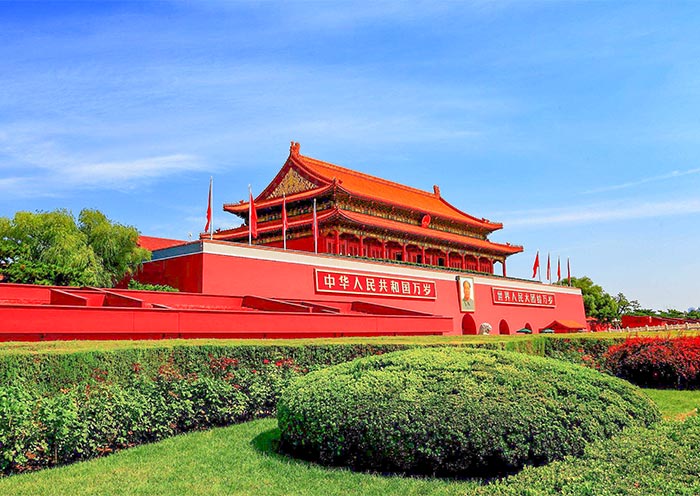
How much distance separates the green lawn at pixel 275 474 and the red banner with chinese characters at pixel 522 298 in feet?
86.9

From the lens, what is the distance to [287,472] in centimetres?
547

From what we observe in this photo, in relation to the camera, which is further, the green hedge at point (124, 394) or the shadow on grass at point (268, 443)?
the shadow on grass at point (268, 443)

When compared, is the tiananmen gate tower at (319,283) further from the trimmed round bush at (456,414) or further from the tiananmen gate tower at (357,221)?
the trimmed round bush at (456,414)

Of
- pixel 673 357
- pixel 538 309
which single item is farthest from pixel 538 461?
pixel 538 309

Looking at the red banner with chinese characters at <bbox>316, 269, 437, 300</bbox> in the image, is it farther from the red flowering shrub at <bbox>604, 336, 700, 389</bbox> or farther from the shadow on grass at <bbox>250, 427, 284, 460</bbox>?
the shadow on grass at <bbox>250, 427, 284, 460</bbox>

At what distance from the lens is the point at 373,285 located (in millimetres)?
23984

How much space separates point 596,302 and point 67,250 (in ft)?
151

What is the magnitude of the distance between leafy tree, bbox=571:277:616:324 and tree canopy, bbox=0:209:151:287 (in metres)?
41.7

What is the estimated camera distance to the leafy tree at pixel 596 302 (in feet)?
172

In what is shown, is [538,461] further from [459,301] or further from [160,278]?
[459,301]

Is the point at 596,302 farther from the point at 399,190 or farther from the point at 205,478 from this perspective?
the point at 205,478

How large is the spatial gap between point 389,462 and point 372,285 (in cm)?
1845

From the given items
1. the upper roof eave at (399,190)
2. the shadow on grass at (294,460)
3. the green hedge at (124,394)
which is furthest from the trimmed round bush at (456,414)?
the upper roof eave at (399,190)

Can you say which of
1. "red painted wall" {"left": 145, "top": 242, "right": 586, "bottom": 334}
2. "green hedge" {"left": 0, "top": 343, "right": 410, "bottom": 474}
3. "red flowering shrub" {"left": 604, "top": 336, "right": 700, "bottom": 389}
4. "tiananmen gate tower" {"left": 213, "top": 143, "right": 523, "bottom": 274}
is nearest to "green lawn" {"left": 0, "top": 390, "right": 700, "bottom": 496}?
"green hedge" {"left": 0, "top": 343, "right": 410, "bottom": 474}
